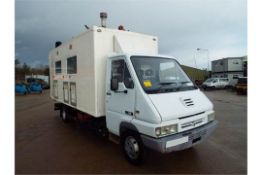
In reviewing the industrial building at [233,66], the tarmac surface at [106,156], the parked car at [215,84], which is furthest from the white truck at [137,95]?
the industrial building at [233,66]

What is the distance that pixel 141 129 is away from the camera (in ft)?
11.2

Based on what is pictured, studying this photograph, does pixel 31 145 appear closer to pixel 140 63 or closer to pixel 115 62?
pixel 115 62

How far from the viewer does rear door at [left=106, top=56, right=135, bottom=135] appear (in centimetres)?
371

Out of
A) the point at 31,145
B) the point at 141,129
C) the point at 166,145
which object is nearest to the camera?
the point at 166,145

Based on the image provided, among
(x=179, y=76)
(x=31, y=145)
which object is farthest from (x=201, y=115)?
(x=31, y=145)

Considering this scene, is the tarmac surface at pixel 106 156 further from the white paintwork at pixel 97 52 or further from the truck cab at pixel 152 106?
the white paintwork at pixel 97 52

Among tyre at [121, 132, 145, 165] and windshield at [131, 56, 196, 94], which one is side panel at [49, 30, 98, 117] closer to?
tyre at [121, 132, 145, 165]

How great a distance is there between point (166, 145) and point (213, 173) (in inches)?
46.6

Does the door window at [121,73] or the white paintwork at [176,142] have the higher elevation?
the door window at [121,73]

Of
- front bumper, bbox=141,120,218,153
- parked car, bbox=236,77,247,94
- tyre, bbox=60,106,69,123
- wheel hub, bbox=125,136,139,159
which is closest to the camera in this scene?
front bumper, bbox=141,120,218,153

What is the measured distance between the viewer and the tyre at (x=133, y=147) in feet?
11.8

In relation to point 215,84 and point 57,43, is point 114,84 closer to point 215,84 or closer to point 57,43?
point 57,43

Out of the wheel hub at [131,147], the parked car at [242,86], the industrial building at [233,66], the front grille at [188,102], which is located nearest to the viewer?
the front grille at [188,102]

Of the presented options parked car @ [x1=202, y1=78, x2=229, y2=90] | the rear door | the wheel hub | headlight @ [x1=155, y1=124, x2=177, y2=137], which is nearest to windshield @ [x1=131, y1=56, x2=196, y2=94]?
the rear door
